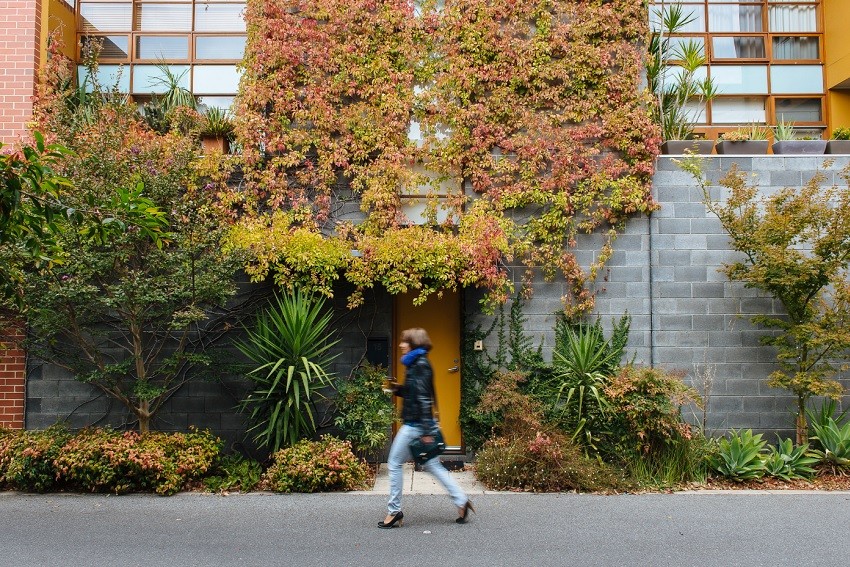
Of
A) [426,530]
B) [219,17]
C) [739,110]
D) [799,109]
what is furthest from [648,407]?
[219,17]

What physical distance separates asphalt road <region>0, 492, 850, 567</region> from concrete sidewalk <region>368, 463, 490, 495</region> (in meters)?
0.31

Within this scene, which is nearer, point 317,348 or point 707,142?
point 317,348

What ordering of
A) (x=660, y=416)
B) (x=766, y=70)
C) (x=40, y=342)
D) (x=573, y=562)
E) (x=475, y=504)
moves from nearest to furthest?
1. (x=573, y=562)
2. (x=475, y=504)
3. (x=660, y=416)
4. (x=40, y=342)
5. (x=766, y=70)

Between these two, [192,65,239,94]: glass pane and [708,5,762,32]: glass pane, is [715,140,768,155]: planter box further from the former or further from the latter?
[192,65,239,94]: glass pane

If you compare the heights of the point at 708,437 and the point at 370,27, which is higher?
the point at 370,27

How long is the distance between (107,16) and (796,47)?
1132cm

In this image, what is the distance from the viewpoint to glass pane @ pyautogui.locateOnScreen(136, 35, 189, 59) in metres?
10.8

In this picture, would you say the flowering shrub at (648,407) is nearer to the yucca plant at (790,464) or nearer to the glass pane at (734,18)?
the yucca plant at (790,464)

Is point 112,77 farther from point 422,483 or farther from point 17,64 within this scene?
point 422,483

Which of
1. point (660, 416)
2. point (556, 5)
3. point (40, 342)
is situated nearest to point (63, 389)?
point (40, 342)

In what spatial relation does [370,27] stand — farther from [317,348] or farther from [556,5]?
[317,348]

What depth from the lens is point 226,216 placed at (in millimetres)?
8781

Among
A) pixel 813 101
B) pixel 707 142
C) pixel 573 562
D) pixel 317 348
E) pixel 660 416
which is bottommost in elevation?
pixel 573 562

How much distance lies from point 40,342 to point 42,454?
1.70 metres
